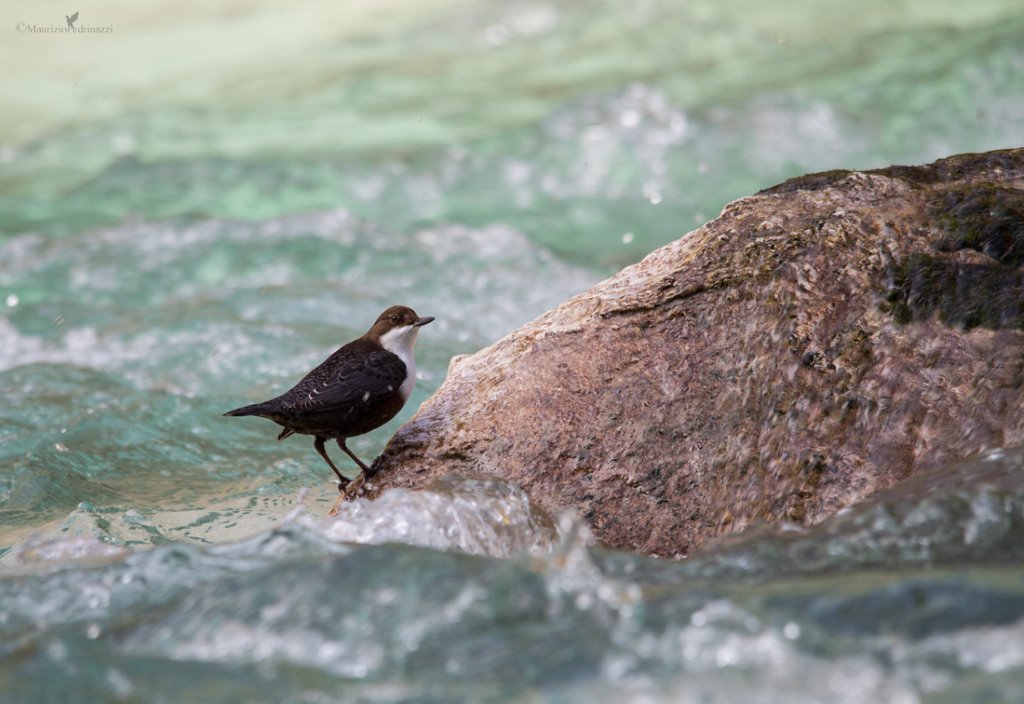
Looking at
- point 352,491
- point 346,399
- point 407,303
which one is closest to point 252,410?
point 346,399

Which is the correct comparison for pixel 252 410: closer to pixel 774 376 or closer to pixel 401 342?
pixel 401 342

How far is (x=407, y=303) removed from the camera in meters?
8.48

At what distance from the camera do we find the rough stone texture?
3863 mm

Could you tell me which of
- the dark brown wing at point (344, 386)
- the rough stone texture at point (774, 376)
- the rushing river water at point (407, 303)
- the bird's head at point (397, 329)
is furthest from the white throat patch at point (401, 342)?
the rushing river water at point (407, 303)

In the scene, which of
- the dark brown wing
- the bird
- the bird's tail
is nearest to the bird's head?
the bird

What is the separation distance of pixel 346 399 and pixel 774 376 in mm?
1548

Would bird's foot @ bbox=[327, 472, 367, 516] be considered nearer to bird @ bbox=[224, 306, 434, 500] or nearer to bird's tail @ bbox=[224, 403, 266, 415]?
bird @ bbox=[224, 306, 434, 500]

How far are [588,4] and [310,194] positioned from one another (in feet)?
15.3

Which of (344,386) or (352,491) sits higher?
(344,386)

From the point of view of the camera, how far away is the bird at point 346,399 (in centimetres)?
446

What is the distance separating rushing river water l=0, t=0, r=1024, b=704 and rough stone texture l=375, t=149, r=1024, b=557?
0.21 metres

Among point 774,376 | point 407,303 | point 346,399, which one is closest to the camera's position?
point 774,376

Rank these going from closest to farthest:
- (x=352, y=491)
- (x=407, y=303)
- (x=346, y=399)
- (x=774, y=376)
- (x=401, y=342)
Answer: (x=774, y=376) → (x=352, y=491) → (x=346, y=399) → (x=401, y=342) → (x=407, y=303)

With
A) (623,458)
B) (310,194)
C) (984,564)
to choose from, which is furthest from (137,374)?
(984,564)
